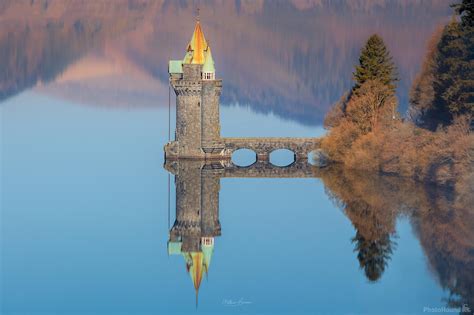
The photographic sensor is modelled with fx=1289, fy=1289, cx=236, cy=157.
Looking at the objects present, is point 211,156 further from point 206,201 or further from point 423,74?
point 206,201

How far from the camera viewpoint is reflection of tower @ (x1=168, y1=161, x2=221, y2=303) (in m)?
47.7

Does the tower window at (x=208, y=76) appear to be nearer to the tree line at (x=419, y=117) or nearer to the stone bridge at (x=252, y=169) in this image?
the stone bridge at (x=252, y=169)

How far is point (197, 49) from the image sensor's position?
86500 millimetres

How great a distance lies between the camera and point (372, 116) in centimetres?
8006

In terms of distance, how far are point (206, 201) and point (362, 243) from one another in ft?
48.6

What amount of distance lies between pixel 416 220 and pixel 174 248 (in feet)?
36.5

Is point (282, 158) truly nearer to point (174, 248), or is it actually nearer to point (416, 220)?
point (416, 220)

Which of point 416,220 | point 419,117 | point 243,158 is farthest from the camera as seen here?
point 243,158

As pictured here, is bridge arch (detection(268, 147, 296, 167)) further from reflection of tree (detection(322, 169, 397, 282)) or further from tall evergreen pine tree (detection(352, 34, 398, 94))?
reflection of tree (detection(322, 169, 397, 282))

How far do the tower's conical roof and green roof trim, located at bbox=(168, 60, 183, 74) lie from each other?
2.26 ft

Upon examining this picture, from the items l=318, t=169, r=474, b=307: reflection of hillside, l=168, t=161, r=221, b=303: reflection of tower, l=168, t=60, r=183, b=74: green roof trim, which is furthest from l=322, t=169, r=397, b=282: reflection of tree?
l=168, t=60, r=183, b=74: green roof trim

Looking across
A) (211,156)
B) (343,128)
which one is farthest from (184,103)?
(343,128)

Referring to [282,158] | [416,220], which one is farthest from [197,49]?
[416,220]

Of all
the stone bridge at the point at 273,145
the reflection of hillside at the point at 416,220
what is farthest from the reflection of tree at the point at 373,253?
the stone bridge at the point at 273,145
